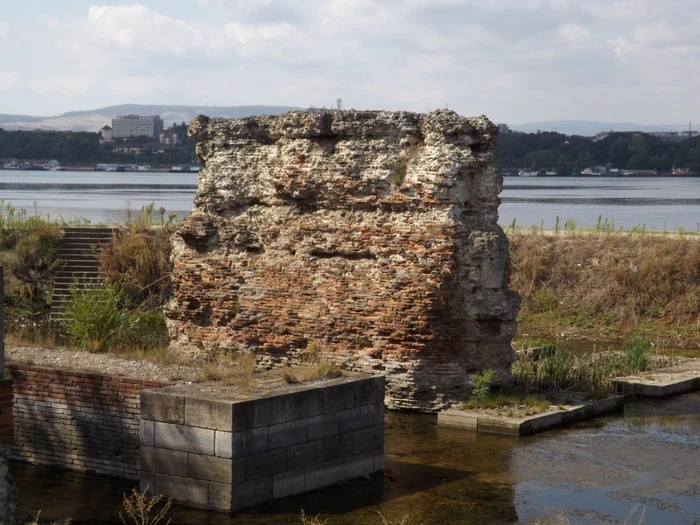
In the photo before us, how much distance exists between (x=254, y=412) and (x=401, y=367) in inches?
208

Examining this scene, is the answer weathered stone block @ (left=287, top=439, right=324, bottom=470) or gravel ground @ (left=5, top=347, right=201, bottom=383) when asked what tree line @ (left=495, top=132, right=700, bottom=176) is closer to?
gravel ground @ (left=5, top=347, right=201, bottom=383)

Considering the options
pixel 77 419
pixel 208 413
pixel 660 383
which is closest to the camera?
pixel 208 413

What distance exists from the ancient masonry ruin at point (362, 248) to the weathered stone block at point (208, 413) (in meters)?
5.45

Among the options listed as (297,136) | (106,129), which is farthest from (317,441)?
(106,129)

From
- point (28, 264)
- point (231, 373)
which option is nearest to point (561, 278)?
point (28, 264)

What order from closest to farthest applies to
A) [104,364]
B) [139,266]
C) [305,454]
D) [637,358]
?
[305,454]
[104,364]
[637,358]
[139,266]

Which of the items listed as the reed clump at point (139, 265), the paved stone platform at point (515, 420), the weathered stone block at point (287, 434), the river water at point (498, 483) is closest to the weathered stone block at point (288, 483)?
the river water at point (498, 483)

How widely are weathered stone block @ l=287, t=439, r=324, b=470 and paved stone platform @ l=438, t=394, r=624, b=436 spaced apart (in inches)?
147

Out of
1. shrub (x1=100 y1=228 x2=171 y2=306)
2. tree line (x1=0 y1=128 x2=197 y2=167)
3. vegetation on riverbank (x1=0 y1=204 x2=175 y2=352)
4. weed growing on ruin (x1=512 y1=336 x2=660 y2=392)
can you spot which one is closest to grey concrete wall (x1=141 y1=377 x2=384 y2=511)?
weed growing on ruin (x1=512 y1=336 x2=660 y2=392)

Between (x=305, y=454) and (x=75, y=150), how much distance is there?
290 ft

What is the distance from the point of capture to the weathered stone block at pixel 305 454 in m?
11.9

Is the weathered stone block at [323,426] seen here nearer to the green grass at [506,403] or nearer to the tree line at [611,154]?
the green grass at [506,403]

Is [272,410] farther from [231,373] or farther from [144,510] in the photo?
[144,510]

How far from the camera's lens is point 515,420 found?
1527cm
